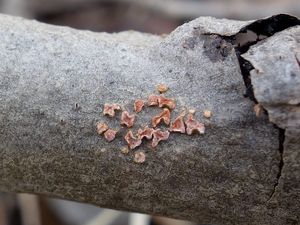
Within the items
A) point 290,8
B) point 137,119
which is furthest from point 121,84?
point 290,8

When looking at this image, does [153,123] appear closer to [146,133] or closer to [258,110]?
[146,133]

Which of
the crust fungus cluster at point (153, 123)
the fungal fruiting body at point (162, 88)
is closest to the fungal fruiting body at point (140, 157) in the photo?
the crust fungus cluster at point (153, 123)

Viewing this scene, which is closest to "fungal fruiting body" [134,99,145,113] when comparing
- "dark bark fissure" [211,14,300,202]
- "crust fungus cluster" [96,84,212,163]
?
"crust fungus cluster" [96,84,212,163]

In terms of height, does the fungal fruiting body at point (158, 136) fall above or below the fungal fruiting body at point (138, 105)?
below

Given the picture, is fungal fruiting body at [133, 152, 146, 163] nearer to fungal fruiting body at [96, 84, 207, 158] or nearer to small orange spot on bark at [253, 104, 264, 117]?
fungal fruiting body at [96, 84, 207, 158]

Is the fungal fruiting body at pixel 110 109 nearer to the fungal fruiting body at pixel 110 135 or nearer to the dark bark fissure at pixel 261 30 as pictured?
the fungal fruiting body at pixel 110 135

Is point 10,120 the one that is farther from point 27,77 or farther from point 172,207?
point 172,207

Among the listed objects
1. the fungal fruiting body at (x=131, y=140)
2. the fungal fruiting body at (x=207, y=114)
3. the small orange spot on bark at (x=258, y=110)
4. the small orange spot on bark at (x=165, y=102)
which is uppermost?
the small orange spot on bark at (x=165, y=102)
